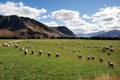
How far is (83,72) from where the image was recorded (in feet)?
103

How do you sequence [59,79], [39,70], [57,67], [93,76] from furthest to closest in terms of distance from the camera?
[57,67] → [39,70] → [93,76] → [59,79]

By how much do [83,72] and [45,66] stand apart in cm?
655

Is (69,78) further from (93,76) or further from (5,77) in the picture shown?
(5,77)

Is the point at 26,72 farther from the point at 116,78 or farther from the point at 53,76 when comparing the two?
the point at 116,78

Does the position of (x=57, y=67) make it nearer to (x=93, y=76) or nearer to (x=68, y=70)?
(x=68, y=70)

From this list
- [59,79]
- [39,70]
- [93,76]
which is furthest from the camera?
[39,70]

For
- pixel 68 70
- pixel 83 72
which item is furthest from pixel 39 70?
pixel 83 72

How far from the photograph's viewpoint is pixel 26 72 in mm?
30266

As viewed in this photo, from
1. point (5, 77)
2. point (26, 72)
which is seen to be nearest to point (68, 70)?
point (26, 72)

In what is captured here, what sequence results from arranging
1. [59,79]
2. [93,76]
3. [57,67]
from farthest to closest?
[57,67] < [93,76] < [59,79]

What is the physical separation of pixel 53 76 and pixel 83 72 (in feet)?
17.6

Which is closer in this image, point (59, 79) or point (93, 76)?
point (59, 79)

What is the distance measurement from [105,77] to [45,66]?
34.0 ft

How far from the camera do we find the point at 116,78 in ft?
93.9
